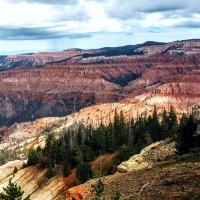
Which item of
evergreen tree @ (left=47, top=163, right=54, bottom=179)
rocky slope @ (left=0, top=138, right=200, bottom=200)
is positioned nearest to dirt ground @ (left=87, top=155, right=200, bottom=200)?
rocky slope @ (left=0, top=138, right=200, bottom=200)

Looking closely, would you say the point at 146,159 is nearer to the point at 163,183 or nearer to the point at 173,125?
the point at 163,183

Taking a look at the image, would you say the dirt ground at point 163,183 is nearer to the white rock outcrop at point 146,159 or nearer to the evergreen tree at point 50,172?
the white rock outcrop at point 146,159

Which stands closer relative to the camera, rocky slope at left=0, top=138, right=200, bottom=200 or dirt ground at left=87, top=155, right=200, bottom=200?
dirt ground at left=87, top=155, right=200, bottom=200

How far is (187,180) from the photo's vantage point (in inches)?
1193

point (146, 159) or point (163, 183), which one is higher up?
point (163, 183)

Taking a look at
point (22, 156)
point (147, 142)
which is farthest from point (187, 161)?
point (22, 156)

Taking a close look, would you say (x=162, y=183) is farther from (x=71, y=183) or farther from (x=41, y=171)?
(x=41, y=171)

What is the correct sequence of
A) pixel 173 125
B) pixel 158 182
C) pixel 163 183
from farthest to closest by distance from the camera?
pixel 173 125 < pixel 158 182 < pixel 163 183

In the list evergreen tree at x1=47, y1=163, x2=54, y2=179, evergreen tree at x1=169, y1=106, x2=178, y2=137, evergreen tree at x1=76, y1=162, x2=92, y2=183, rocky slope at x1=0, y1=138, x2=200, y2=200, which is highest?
rocky slope at x1=0, y1=138, x2=200, y2=200

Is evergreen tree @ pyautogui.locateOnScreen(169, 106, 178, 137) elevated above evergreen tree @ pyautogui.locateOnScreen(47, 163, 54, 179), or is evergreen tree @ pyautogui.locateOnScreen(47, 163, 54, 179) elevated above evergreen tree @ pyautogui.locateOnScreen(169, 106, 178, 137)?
evergreen tree @ pyautogui.locateOnScreen(169, 106, 178, 137)

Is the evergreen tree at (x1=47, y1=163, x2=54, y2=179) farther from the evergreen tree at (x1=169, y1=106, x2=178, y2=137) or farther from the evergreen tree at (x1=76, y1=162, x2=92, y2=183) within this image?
the evergreen tree at (x1=169, y1=106, x2=178, y2=137)

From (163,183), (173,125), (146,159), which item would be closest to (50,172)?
(173,125)

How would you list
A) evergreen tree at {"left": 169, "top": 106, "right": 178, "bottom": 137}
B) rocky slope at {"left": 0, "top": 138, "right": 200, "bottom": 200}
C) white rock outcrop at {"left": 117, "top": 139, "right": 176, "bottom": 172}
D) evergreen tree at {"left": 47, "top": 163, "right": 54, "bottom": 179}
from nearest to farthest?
rocky slope at {"left": 0, "top": 138, "right": 200, "bottom": 200}
white rock outcrop at {"left": 117, "top": 139, "right": 176, "bottom": 172}
evergreen tree at {"left": 169, "top": 106, "right": 178, "bottom": 137}
evergreen tree at {"left": 47, "top": 163, "right": 54, "bottom": 179}

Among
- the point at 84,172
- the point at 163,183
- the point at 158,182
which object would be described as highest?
the point at 163,183
